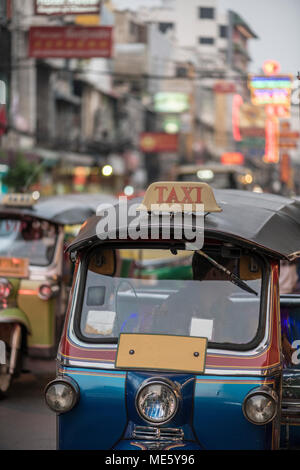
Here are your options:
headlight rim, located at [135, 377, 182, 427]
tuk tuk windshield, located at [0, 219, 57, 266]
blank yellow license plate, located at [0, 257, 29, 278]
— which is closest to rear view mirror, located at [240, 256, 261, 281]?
headlight rim, located at [135, 377, 182, 427]

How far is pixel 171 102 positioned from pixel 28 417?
166ft

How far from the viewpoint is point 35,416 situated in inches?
291

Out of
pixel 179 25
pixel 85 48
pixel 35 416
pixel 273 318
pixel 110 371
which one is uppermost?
pixel 179 25

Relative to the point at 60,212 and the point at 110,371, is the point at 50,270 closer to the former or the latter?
the point at 60,212

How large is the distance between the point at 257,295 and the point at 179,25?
1495 inches

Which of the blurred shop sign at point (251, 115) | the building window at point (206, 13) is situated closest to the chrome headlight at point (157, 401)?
the building window at point (206, 13)

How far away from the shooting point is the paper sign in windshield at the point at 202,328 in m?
4.51

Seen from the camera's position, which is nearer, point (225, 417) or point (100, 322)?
point (225, 417)

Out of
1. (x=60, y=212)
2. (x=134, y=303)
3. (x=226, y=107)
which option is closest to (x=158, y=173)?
(x=226, y=107)

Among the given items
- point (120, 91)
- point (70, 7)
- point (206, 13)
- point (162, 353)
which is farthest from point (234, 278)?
point (120, 91)

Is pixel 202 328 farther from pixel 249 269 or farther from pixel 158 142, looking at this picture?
pixel 158 142

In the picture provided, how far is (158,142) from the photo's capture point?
4900 centimetres

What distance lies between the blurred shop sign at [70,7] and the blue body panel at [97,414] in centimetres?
1484

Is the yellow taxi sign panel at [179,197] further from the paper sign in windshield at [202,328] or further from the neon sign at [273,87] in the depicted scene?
the neon sign at [273,87]
